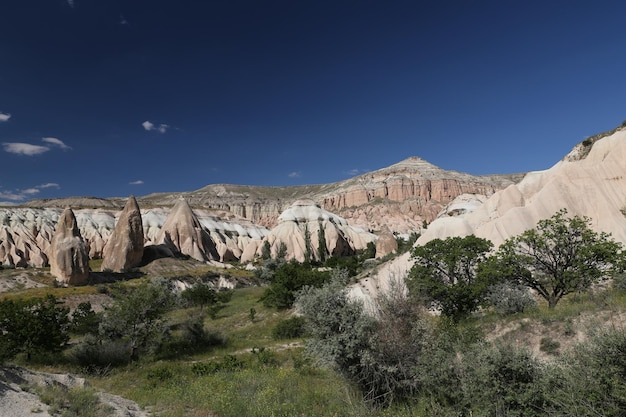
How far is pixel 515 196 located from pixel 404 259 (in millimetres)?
12187

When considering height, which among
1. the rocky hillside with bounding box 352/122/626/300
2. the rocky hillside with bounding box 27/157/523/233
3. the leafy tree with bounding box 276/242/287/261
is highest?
the rocky hillside with bounding box 27/157/523/233

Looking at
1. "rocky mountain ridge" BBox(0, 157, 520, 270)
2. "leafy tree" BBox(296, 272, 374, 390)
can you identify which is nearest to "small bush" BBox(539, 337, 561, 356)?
"leafy tree" BBox(296, 272, 374, 390)

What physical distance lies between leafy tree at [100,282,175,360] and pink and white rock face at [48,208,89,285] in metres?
29.1

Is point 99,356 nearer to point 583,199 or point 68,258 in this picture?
point 68,258

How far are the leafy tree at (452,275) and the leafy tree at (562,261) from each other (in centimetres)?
159

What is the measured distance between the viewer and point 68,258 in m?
44.7

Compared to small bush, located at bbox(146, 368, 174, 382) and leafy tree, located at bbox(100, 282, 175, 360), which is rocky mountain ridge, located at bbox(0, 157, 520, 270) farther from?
small bush, located at bbox(146, 368, 174, 382)

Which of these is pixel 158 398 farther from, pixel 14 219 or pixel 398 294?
pixel 14 219

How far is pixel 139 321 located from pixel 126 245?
4040cm

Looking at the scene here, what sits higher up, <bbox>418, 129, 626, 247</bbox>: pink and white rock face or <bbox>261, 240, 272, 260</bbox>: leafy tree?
<bbox>418, 129, 626, 247</bbox>: pink and white rock face

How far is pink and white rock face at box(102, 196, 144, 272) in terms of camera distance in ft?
181

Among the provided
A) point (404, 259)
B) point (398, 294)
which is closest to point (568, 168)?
point (404, 259)

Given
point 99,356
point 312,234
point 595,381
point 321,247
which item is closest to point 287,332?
point 99,356

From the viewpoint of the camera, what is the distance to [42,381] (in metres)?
11.1
